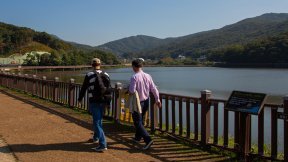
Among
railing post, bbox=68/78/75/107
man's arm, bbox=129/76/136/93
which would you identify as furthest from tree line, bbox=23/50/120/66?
man's arm, bbox=129/76/136/93

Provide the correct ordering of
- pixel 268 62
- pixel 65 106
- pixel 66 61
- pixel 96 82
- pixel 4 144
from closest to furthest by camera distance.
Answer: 1. pixel 96 82
2. pixel 4 144
3. pixel 65 106
4. pixel 268 62
5. pixel 66 61

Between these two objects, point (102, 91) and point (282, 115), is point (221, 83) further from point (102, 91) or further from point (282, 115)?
point (282, 115)

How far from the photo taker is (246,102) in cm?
A: 645

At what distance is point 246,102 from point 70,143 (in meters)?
3.67

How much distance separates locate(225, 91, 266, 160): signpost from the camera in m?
6.36

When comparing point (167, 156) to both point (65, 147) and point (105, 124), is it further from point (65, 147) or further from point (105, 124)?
point (105, 124)

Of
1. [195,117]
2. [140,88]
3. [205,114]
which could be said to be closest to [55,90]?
[140,88]

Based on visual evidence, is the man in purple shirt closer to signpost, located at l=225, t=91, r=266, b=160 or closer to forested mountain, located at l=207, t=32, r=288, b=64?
signpost, located at l=225, t=91, r=266, b=160

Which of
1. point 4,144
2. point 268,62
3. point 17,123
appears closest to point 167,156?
point 4,144

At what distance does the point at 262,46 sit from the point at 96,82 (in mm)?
129875

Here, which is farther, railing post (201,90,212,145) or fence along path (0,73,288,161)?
railing post (201,90,212,145)

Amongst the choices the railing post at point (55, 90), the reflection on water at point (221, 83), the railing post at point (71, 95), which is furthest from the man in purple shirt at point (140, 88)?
the railing post at point (55, 90)

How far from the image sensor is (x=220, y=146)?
7.18 meters

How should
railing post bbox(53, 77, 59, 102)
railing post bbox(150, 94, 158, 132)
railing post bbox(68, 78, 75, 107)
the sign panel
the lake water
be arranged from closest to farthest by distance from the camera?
1. the sign panel
2. railing post bbox(150, 94, 158, 132)
3. railing post bbox(68, 78, 75, 107)
4. the lake water
5. railing post bbox(53, 77, 59, 102)
